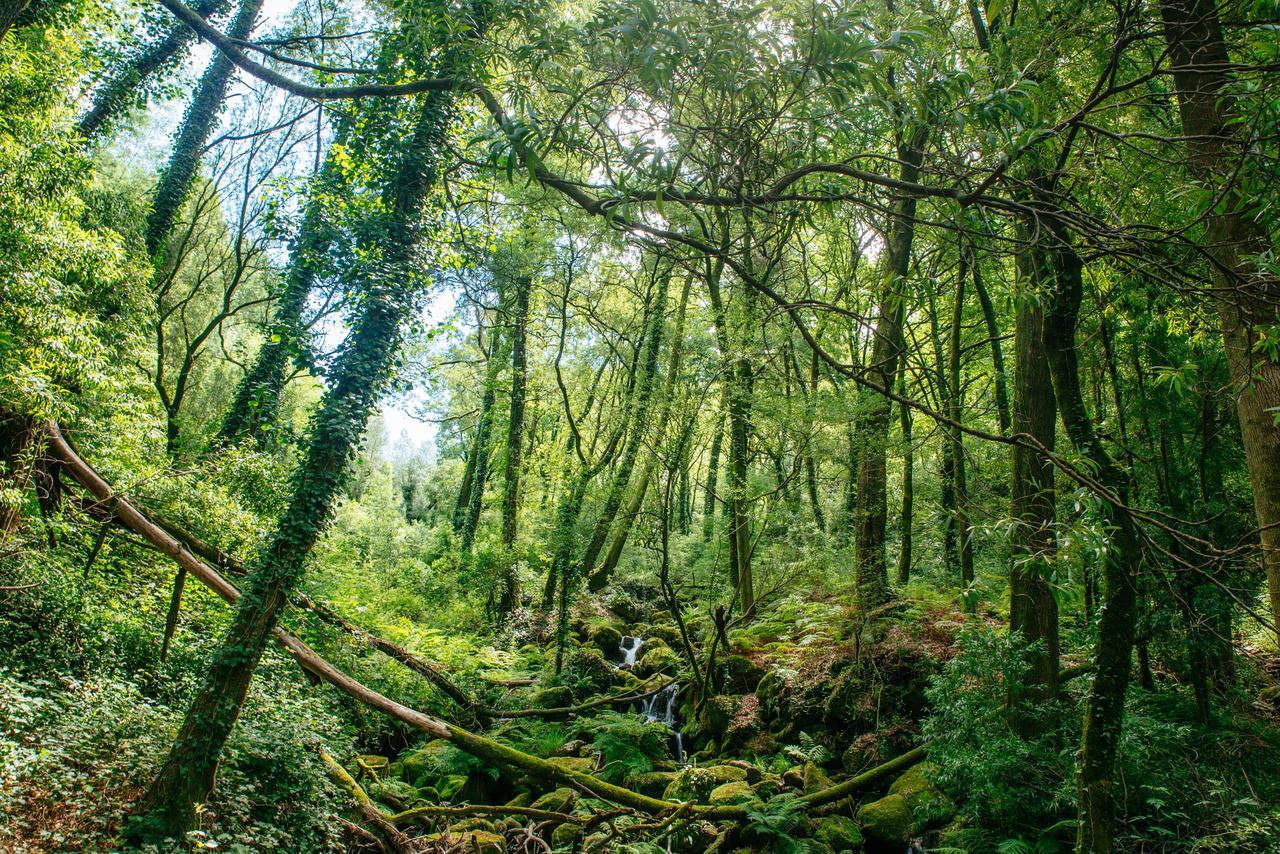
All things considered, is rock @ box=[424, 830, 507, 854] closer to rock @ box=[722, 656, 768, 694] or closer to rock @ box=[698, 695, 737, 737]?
rock @ box=[698, 695, 737, 737]

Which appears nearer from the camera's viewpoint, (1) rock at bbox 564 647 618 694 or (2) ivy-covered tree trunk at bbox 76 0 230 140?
(1) rock at bbox 564 647 618 694

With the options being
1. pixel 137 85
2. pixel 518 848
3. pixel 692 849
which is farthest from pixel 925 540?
pixel 137 85

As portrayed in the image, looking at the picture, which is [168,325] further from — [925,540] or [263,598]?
[925,540]

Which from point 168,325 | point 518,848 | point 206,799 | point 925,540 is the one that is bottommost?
point 518,848

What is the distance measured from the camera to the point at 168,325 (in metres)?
18.9

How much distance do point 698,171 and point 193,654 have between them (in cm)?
811

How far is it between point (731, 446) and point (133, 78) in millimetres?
13894

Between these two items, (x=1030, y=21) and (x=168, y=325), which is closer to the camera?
(x=1030, y=21)

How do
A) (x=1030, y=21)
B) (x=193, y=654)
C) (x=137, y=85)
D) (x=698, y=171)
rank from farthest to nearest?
(x=137, y=85)
(x=193, y=654)
(x=1030, y=21)
(x=698, y=171)

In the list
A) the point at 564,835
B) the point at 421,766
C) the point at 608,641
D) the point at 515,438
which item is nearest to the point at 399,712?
the point at 421,766

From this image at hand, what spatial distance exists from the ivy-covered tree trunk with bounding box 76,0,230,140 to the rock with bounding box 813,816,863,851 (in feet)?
55.8

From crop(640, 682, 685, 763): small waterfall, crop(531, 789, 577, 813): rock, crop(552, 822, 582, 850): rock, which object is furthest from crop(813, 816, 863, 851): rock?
crop(640, 682, 685, 763): small waterfall

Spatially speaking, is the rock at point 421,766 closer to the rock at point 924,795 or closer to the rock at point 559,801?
the rock at point 559,801

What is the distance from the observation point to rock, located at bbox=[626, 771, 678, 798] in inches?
328
